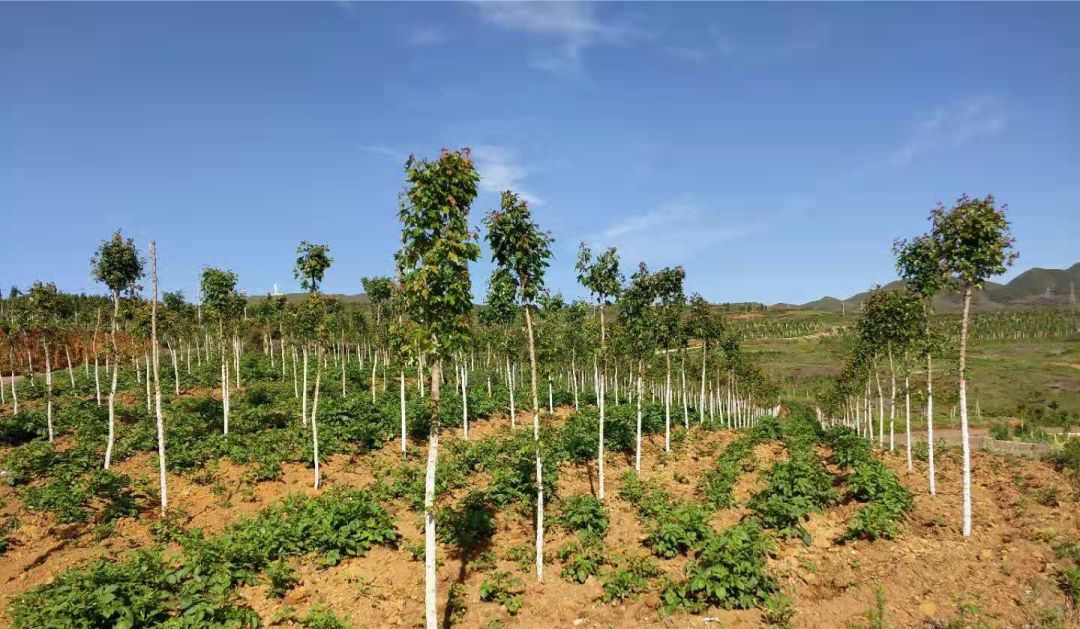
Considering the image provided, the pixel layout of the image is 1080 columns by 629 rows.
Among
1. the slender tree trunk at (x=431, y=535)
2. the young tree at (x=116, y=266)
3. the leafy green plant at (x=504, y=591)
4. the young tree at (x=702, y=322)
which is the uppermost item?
the young tree at (x=116, y=266)

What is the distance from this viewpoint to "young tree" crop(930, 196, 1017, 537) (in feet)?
56.9

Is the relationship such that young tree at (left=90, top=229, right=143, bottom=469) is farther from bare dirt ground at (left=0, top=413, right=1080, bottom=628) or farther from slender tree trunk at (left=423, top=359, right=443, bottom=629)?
slender tree trunk at (left=423, top=359, right=443, bottom=629)

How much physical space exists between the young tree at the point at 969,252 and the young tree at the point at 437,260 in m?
17.4

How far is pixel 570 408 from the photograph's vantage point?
49.9 metres

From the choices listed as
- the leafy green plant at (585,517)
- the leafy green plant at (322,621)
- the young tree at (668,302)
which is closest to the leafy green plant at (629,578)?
the leafy green plant at (585,517)

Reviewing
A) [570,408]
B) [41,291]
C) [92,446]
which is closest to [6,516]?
[92,446]

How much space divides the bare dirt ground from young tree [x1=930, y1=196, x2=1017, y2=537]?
286 centimetres

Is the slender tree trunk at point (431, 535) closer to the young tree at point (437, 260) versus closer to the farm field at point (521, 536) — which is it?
the young tree at point (437, 260)

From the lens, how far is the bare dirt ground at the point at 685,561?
42.7ft

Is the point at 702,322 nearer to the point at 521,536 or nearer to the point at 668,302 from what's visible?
the point at 668,302

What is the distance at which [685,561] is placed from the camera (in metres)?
15.9

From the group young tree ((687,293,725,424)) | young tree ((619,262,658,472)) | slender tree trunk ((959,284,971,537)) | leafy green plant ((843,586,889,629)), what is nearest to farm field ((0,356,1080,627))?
leafy green plant ((843,586,889,629))

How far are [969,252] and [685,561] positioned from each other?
14721 mm

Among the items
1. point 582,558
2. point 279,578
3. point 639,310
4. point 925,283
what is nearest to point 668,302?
point 639,310
